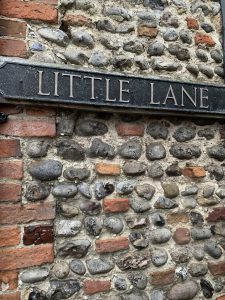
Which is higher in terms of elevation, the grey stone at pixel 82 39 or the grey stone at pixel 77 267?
the grey stone at pixel 82 39

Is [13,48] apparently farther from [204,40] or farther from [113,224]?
[204,40]

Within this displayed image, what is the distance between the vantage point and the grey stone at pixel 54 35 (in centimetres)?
189

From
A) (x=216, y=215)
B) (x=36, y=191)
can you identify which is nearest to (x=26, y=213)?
(x=36, y=191)

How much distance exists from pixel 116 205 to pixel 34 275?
0.52 meters

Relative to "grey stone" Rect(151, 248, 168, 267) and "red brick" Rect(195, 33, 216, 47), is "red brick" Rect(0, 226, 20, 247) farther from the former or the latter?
"red brick" Rect(195, 33, 216, 47)

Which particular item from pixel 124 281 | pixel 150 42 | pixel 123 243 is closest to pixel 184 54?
pixel 150 42

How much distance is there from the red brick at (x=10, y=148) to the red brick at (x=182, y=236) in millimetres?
950

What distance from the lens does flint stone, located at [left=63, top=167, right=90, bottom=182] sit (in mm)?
1861

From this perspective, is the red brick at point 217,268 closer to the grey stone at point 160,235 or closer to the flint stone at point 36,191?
the grey stone at point 160,235

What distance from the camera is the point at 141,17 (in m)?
2.15

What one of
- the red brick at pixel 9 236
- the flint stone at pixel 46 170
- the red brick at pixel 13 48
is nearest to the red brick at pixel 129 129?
the flint stone at pixel 46 170

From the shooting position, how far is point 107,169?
1.95 meters

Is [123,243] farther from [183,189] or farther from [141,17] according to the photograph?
[141,17]

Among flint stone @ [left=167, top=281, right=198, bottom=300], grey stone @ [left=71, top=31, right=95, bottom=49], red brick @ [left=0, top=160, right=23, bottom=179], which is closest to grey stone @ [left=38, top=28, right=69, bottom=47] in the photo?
grey stone @ [left=71, top=31, right=95, bottom=49]
